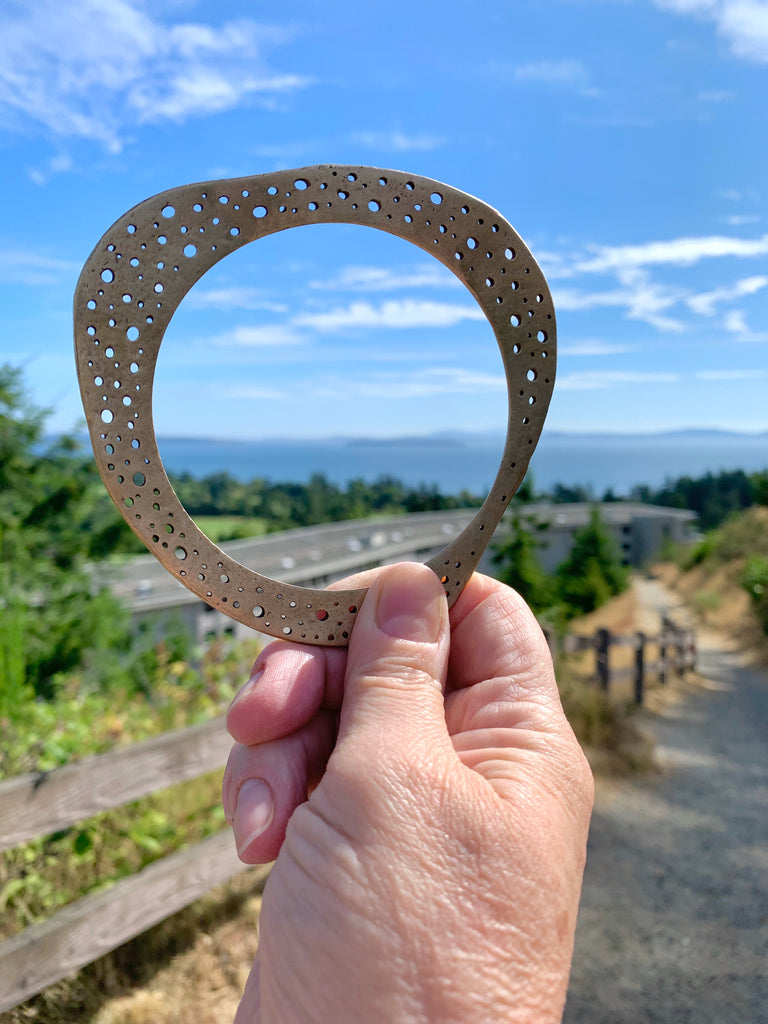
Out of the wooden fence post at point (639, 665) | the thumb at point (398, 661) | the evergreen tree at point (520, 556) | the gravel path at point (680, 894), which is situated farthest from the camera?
Answer: the evergreen tree at point (520, 556)

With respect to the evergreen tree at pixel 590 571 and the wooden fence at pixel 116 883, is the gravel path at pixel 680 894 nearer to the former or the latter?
the wooden fence at pixel 116 883

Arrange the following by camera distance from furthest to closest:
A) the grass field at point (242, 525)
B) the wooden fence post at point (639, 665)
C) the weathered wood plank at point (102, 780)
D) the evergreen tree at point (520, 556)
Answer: the grass field at point (242, 525) → the evergreen tree at point (520, 556) → the wooden fence post at point (639, 665) → the weathered wood plank at point (102, 780)

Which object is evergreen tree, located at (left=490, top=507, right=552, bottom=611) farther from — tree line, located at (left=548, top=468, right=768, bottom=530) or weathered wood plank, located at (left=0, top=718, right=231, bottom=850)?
tree line, located at (left=548, top=468, right=768, bottom=530)

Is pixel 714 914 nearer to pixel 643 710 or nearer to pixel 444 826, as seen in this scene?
pixel 643 710

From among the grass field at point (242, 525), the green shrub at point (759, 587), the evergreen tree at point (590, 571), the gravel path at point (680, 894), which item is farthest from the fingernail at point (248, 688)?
the grass field at point (242, 525)

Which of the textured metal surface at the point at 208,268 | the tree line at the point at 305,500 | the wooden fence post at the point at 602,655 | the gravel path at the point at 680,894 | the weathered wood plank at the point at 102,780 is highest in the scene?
the textured metal surface at the point at 208,268

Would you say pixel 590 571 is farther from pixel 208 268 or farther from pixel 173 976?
pixel 208 268

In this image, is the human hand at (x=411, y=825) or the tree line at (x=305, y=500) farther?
the tree line at (x=305, y=500)
